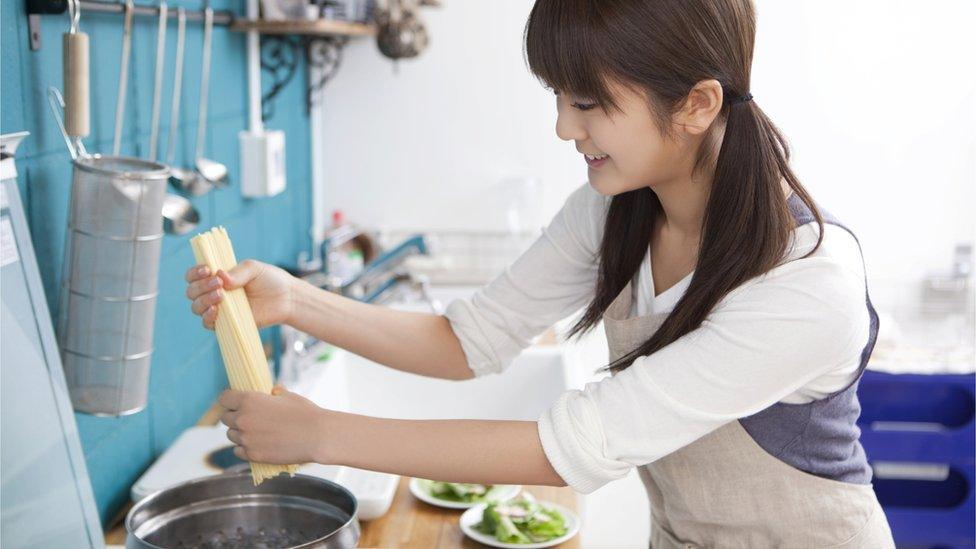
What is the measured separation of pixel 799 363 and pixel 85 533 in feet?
2.70

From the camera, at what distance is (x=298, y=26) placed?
220 cm

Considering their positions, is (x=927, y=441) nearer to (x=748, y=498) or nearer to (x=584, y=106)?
(x=748, y=498)

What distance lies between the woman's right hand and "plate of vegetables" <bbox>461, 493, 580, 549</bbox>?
40 cm

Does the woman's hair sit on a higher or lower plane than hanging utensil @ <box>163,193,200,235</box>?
higher

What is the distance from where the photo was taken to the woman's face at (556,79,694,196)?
1.08 meters

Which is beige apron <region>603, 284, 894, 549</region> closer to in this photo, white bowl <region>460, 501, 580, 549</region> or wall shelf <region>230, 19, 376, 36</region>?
white bowl <region>460, 501, 580, 549</region>

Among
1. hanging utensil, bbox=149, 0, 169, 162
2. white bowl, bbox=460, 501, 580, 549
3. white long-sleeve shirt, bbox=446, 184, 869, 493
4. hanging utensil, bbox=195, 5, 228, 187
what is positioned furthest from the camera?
hanging utensil, bbox=195, 5, 228, 187

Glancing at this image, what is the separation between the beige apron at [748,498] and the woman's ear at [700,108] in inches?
10.4

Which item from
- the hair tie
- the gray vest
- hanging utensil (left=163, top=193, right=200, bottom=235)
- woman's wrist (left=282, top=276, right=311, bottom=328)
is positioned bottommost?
the gray vest

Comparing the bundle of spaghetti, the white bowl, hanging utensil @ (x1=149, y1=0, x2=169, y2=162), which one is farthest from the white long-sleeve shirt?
hanging utensil @ (x1=149, y1=0, x2=169, y2=162)

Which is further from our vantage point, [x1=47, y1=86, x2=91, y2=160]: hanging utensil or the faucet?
the faucet

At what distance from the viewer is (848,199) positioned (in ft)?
9.42

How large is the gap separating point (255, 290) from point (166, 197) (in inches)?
7.4

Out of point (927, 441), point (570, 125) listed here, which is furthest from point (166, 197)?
point (927, 441)
